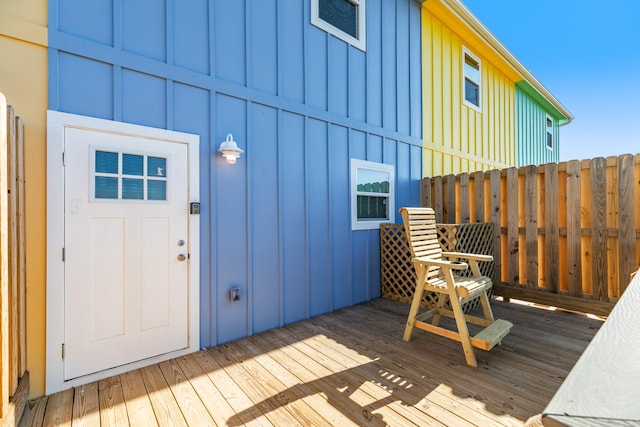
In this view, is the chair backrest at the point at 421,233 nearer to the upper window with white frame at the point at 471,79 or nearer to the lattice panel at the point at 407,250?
the lattice panel at the point at 407,250

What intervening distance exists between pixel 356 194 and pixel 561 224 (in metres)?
2.74

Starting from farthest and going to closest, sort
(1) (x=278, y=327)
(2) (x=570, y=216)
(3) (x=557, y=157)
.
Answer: (3) (x=557, y=157) → (2) (x=570, y=216) → (1) (x=278, y=327)

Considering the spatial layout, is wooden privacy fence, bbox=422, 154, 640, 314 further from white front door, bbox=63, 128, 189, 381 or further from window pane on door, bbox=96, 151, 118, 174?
window pane on door, bbox=96, 151, 118, 174

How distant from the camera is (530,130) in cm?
880

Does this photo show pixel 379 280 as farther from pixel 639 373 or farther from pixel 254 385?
pixel 639 373

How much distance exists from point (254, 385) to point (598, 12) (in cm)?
1344

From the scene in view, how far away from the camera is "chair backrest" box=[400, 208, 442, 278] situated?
301 cm

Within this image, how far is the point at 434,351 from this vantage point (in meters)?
2.77

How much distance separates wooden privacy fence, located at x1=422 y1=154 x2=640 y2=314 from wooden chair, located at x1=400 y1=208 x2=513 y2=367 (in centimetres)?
170

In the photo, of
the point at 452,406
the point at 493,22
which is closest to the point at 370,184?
the point at 452,406

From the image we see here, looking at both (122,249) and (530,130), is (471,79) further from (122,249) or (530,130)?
(122,249)

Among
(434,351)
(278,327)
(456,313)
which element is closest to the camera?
(456,313)

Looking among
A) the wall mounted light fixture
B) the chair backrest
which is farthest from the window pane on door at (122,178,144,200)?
the chair backrest

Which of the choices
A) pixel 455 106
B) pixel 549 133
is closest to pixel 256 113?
pixel 455 106
